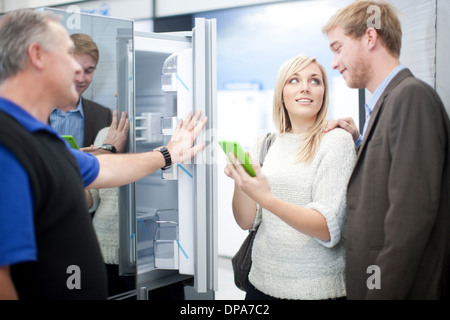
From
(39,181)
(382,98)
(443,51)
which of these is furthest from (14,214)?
(443,51)

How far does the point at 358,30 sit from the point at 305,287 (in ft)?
3.06

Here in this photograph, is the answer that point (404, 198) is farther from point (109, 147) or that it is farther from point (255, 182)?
point (109, 147)

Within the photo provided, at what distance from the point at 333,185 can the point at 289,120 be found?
1.43 ft

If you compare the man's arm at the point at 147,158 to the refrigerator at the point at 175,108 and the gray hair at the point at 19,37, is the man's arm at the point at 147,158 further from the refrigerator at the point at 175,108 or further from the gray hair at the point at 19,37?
the gray hair at the point at 19,37

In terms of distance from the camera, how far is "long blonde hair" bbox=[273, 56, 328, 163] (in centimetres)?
165

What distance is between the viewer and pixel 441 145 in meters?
1.30

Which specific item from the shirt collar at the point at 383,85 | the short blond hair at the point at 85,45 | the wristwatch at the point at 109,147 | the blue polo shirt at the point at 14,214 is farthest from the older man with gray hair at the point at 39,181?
the shirt collar at the point at 383,85

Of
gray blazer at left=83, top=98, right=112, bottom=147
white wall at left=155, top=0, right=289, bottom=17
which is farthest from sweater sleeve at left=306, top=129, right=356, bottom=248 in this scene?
white wall at left=155, top=0, right=289, bottom=17

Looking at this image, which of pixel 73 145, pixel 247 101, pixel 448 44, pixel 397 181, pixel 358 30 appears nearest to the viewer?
pixel 397 181

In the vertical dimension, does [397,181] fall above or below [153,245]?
above

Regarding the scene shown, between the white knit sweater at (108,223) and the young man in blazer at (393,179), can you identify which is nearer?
the young man in blazer at (393,179)

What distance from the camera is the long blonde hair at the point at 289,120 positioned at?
165 centimetres
